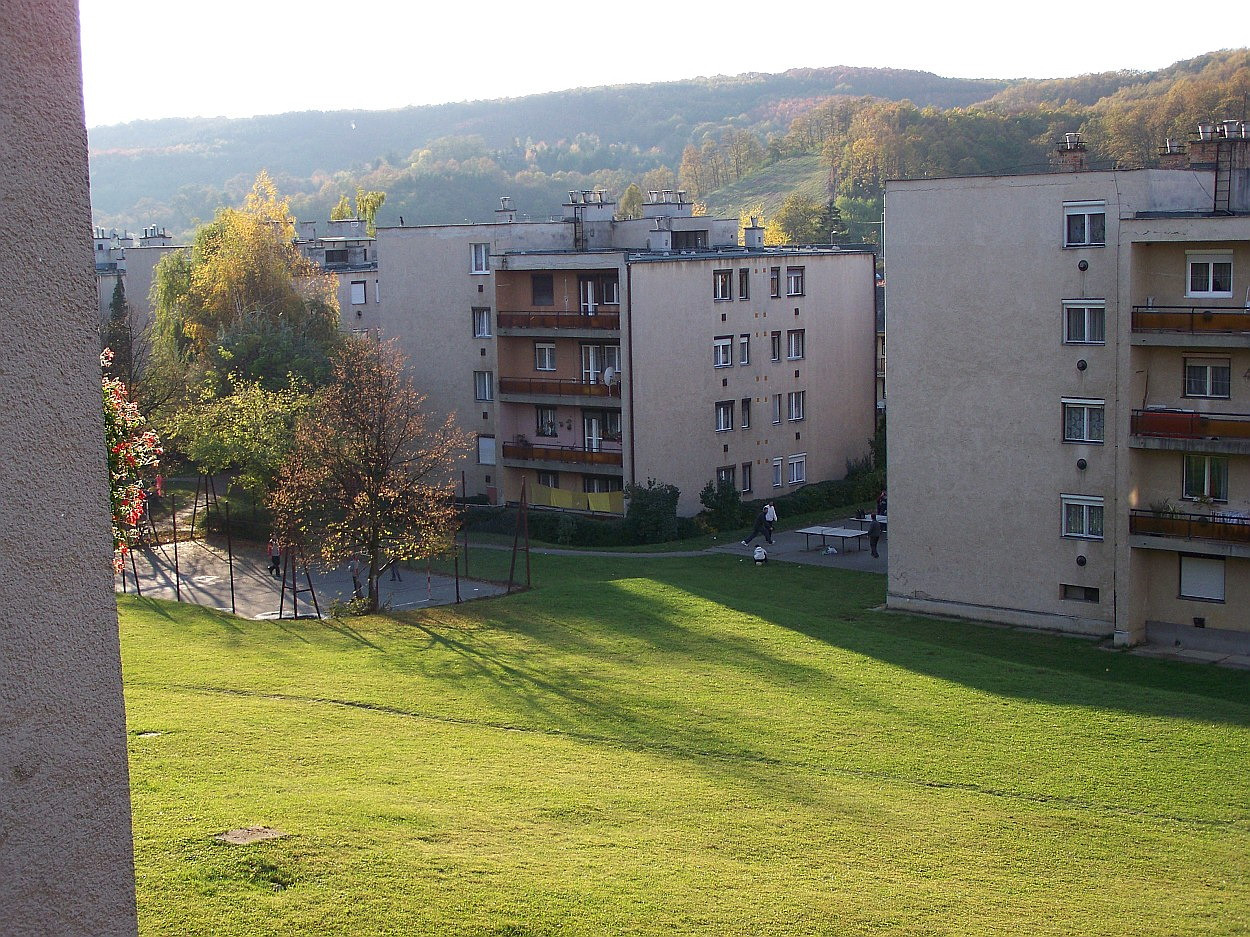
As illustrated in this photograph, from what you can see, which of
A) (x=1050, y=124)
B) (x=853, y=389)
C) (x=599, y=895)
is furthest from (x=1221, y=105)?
(x=599, y=895)

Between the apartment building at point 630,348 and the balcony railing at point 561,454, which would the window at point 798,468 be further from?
the balcony railing at point 561,454

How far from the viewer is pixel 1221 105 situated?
93.2 meters

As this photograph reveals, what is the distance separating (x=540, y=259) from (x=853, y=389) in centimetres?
1852

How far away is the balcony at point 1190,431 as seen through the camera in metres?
32.8

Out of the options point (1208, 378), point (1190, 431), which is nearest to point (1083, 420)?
point (1190, 431)

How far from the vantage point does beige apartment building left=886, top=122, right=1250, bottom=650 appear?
33562 millimetres

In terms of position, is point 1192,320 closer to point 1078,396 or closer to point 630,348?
point 1078,396

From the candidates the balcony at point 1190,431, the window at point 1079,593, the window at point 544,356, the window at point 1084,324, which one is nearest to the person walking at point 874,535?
the window at point 1079,593

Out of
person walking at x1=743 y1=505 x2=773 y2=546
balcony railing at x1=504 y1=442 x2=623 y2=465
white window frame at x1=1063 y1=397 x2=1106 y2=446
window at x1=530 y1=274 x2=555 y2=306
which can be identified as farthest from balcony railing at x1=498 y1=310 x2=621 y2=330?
white window frame at x1=1063 y1=397 x2=1106 y2=446

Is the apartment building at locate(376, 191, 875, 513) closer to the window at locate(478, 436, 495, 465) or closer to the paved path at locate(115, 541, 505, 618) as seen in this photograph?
the window at locate(478, 436, 495, 465)

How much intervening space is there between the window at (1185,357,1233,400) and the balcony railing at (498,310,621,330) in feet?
82.1

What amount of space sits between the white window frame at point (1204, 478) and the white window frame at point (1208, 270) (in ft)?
13.9

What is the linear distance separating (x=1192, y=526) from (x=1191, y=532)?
0.53 feet

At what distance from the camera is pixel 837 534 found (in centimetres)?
4847
